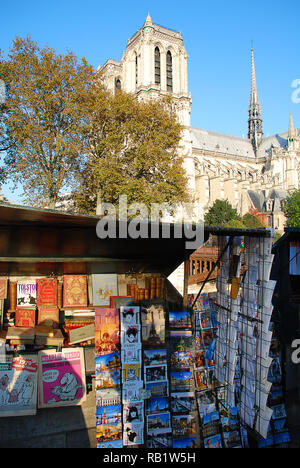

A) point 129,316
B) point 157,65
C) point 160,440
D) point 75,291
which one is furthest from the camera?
point 157,65

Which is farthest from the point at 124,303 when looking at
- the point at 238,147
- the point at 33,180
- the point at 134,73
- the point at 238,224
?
the point at 238,147

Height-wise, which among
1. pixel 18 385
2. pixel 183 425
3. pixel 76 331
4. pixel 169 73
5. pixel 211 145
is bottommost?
pixel 183 425

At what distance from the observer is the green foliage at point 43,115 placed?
19281 millimetres

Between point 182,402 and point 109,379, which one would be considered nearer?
point 109,379

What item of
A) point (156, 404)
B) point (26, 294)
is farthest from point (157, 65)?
point (156, 404)

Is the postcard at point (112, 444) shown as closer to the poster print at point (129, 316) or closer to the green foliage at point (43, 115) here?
the poster print at point (129, 316)

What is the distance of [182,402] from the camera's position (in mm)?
5707

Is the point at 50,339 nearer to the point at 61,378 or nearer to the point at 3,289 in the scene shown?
the point at 61,378

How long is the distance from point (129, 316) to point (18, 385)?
2031 millimetres

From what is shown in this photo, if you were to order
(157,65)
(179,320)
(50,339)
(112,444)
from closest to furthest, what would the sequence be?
1. (112,444)
2. (50,339)
3. (179,320)
4. (157,65)

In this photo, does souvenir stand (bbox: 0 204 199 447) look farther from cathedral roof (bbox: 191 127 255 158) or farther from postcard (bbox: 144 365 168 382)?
cathedral roof (bbox: 191 127 255 158)

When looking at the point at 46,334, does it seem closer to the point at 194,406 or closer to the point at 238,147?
the point at 194,406

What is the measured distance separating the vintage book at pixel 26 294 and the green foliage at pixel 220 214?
5412cm
